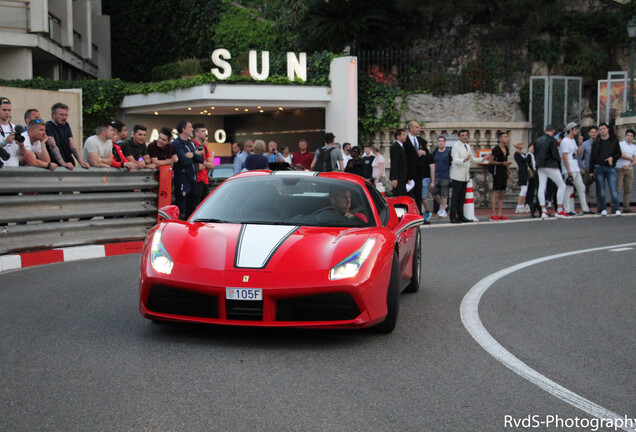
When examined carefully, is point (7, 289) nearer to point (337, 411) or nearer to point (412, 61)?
point (337, 411)

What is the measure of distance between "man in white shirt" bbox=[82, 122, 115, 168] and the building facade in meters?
19.5

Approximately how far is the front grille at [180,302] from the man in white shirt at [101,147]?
7135mm

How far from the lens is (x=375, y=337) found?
21.4ft

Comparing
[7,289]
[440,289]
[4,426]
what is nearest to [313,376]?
[4,426]

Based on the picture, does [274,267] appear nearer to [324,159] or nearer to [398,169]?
[398,169]

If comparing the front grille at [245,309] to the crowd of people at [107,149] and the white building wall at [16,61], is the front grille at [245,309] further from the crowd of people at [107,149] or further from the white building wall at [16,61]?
the white building wall at [16,61]

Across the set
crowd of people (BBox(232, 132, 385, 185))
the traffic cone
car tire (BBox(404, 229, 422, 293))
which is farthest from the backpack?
car tire (BBox(404, 229, 422, 293))

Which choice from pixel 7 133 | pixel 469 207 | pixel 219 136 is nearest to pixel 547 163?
pixel 469 207

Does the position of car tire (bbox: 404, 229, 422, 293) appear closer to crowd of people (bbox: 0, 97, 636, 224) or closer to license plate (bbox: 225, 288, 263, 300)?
license plate (bbox: 225, 288, 263, 300)

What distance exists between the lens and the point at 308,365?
555cm

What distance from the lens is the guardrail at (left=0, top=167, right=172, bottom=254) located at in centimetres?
1105

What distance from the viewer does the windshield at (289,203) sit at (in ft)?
23.4

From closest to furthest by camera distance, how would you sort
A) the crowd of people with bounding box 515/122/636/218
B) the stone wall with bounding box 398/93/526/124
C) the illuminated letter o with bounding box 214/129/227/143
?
the crowd of people with bounding box 515/122/636/218 → the stone wall with bounding box 398/93/526/124 → the illuminated letter o with bounding box 214/129/227/143

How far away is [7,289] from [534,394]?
5.94 m
